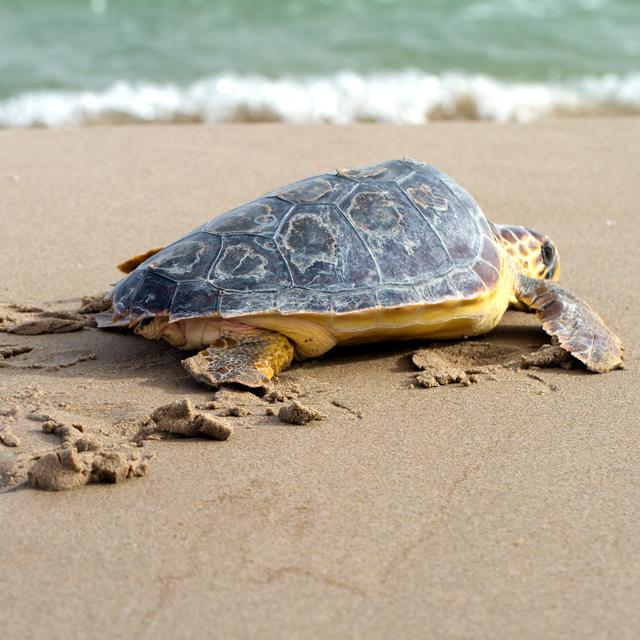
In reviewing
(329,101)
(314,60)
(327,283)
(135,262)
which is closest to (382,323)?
(327,283)

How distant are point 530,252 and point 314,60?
19.7 feet

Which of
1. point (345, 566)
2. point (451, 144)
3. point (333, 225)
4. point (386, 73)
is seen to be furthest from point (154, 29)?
point (345, 566)

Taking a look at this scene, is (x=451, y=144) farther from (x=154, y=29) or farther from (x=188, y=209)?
(x=154, y=29)

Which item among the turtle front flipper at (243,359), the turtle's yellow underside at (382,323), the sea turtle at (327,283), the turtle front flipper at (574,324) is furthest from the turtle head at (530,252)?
the turtle front flipper at (243,359)

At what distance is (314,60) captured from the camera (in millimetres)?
10227

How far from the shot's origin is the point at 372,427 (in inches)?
138

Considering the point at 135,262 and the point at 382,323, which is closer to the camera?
Result: the point at 382,323

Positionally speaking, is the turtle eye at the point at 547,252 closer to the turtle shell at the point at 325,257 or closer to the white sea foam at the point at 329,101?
the turtle shell at the point at 325,257

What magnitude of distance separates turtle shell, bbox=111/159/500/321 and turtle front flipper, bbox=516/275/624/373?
0.95ft

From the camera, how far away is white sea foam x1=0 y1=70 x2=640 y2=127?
28.2 ft

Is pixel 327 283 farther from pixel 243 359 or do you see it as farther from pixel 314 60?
pixel 314 60

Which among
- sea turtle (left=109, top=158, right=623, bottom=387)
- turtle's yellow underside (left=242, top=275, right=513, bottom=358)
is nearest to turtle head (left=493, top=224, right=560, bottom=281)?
sea turtle (left=109, top=158, right=623, bottom=387)

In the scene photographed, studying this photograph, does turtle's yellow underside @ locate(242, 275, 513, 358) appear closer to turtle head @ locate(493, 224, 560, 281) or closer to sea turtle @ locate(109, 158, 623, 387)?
sea turtle @ locate(109, 158, 623, 387)

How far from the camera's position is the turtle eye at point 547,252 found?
→ 16.3 ft
